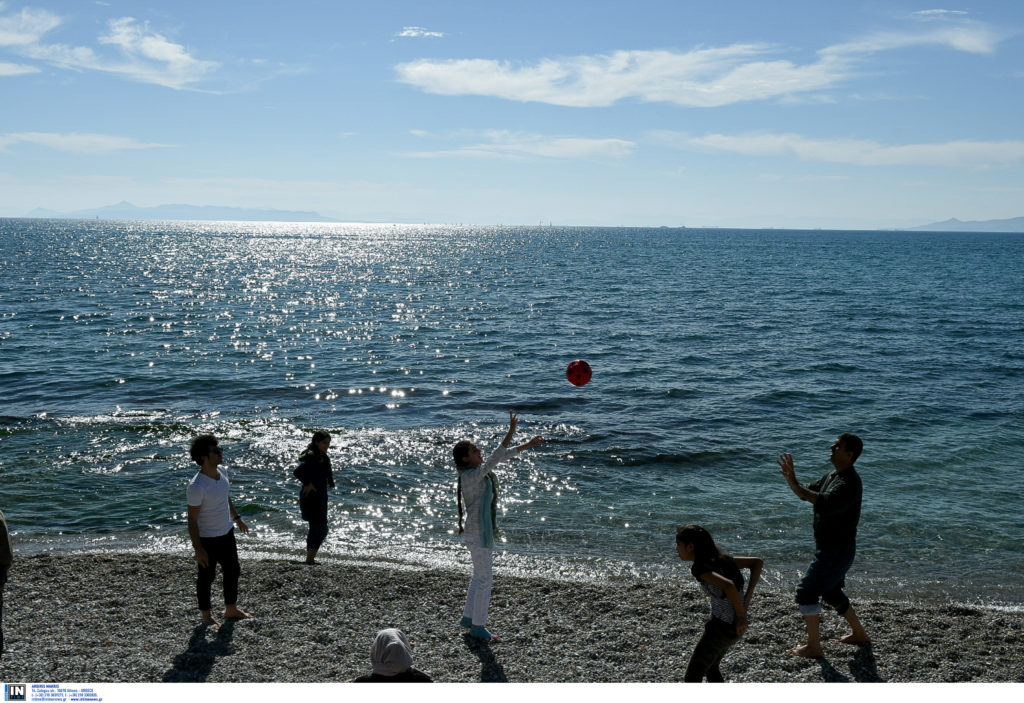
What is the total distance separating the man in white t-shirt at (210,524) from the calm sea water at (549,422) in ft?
11.2

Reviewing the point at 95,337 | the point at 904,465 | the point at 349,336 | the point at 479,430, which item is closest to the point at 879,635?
the point at 904,465

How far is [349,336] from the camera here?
3978 centimetres

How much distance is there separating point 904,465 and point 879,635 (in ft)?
34.0

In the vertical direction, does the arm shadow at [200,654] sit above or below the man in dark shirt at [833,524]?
below

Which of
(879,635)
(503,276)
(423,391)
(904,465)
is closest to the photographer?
(879,635)

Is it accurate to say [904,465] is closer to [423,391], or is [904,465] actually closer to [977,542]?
[977,542]

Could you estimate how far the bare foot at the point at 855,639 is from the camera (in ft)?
25.9

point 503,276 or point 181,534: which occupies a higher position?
point 503,276

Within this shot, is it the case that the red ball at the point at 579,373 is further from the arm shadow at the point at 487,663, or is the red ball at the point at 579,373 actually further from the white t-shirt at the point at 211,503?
the white t-shirt at the point at 211,503

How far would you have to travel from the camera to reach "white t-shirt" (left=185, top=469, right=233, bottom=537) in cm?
775

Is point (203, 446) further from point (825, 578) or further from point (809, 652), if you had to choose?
point (809, 652)

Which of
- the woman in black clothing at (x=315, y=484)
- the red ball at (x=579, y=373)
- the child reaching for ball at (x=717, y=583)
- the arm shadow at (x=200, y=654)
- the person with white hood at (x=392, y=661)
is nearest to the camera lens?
the person with white hood at (x=392, y=661)

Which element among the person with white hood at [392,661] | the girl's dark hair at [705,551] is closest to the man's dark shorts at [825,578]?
the girl's dark hair at [705,551]

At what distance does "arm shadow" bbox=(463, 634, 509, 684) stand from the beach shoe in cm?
5
